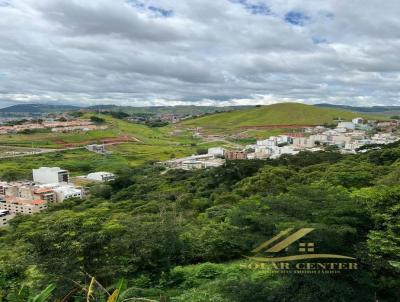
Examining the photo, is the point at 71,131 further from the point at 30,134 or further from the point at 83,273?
the point at 83,273

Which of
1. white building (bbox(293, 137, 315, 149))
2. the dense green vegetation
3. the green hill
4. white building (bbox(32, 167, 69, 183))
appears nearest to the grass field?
the green hill

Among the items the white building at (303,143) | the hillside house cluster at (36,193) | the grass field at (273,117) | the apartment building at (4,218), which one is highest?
the grass field at (273,117)

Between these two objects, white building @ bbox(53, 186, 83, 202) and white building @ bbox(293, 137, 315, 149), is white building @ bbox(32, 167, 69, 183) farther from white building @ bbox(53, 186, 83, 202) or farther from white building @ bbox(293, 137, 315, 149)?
white building @ bbox(293, 137, 315, 149)

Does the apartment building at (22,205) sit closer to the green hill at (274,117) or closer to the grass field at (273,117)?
the grass field at (273,117)

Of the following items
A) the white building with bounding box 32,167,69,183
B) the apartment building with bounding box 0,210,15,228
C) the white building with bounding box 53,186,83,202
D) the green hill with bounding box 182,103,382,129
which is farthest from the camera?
the green hill with bounding box 182,103,382,129

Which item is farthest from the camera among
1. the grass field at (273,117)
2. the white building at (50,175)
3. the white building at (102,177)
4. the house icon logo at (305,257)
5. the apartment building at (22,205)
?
the grass field at (273,117)

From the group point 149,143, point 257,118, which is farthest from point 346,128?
point 149,143

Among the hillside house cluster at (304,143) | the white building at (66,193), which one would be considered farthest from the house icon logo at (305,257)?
the hillside house cluster at (304,143)
